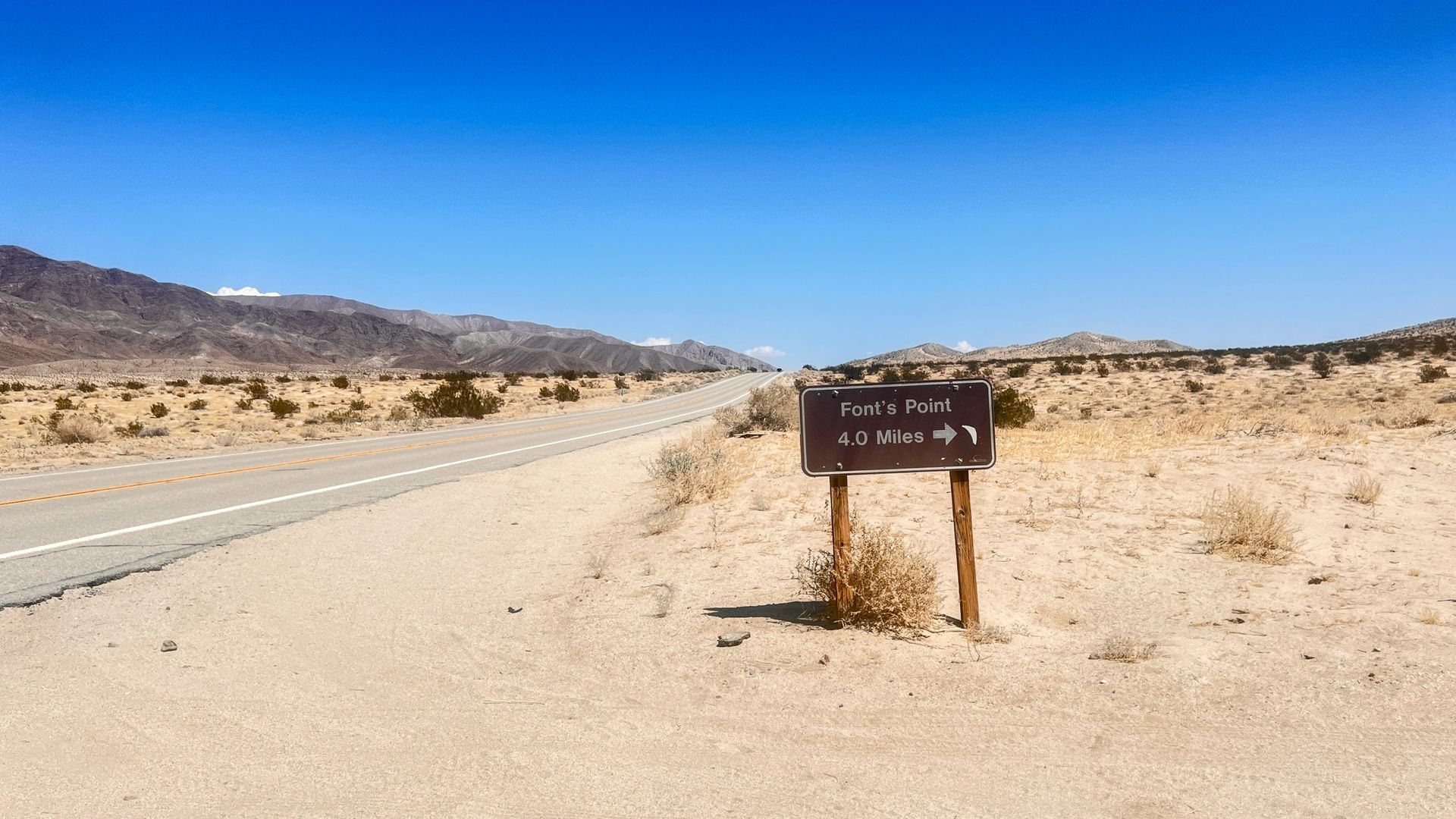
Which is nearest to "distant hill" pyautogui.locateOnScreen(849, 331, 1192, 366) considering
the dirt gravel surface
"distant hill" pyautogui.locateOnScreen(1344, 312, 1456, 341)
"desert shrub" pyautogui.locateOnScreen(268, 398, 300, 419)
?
"distant hill" pyautogui.locateOnScreen(1344, 312, 1456, 341)

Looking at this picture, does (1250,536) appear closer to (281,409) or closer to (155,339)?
(281,409)

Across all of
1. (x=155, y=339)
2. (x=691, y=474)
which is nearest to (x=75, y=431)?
(x=691, y=474)

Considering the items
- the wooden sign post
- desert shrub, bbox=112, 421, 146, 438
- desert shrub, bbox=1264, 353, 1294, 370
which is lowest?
desert shrub, bbox=112, 421, 146, 438

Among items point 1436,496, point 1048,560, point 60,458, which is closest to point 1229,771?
point 1048,560

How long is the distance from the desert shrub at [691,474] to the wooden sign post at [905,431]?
5509 millimetres

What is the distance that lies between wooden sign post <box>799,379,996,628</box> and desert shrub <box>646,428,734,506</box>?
5.51m

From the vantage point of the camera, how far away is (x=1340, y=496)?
967 cm

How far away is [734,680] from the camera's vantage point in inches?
182

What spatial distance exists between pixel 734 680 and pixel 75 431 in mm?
23636

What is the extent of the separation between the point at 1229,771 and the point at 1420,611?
2.99 meters

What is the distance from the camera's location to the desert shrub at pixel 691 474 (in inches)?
426

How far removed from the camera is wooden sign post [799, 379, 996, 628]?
5188 mm

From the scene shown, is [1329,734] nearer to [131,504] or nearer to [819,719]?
[819,719]

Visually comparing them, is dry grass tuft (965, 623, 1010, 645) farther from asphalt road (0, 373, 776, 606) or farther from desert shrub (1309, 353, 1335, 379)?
desert shrub (1309, 353, 1335, 379)
